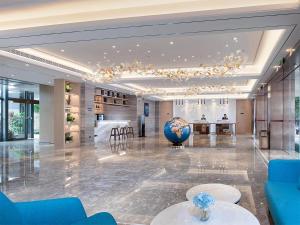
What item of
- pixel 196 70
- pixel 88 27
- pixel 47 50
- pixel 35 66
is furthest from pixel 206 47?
pixel 35 66

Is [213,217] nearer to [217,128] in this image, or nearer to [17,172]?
[17,172]

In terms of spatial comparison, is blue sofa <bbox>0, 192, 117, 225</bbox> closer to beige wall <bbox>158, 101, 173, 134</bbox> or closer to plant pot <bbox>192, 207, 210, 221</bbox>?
plant pot <bbox>192, 207, 210, 221</bbox>

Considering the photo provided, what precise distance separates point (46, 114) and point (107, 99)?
4.82m

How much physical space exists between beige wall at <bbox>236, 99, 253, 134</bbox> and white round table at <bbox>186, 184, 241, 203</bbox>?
24728 millimetres

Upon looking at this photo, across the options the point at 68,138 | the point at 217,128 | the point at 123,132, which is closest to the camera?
the point at 68,138

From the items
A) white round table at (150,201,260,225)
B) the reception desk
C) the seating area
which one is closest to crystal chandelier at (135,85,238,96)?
the seating area

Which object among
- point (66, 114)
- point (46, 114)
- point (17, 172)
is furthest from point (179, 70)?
point (46, 114)

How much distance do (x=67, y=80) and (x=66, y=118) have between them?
189 cm

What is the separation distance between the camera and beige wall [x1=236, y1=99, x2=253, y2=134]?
27.7m

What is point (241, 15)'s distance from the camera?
17.9 feet

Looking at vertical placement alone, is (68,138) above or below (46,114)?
below

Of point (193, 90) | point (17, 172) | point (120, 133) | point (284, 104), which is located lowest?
point (17, 172)

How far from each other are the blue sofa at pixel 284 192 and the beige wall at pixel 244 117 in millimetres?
24078

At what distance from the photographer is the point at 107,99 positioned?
21.0 metres
